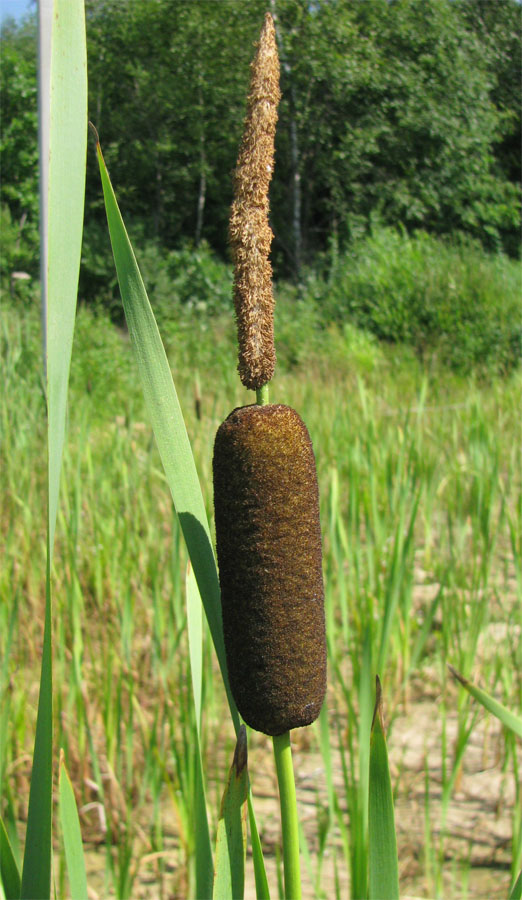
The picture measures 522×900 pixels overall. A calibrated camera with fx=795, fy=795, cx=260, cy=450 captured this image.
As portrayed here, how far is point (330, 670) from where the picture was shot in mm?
1784

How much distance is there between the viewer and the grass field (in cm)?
122

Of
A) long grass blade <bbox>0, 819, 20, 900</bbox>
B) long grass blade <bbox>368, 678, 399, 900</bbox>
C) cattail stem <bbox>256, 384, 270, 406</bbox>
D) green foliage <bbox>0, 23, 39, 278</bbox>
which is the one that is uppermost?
Result: green foliage <bbox>0, 23, 39, 278</bbox>

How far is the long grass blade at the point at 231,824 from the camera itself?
398 mm

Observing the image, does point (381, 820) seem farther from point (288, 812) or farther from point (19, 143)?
point (19, 143)

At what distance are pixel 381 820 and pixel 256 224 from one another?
30cm

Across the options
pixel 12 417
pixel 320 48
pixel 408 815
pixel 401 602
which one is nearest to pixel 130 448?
pixel 12 417

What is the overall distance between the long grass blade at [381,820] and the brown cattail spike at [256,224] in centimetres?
18

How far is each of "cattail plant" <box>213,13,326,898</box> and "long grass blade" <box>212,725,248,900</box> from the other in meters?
0.02

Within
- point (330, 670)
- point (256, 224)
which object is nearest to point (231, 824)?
point (256, 224)

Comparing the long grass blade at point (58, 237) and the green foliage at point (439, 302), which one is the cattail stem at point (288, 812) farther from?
the green foliage at point (439, 302)

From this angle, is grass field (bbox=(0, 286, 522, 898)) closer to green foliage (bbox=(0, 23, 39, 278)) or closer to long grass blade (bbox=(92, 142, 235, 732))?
long grass blade (bbox=(92, 142, 235, 732))

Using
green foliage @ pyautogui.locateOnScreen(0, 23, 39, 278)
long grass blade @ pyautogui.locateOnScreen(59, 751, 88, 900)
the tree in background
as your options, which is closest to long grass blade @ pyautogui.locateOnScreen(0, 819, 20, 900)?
long grass blade @ pyautogui.locateOnScreen(59, 751, 88, 900)

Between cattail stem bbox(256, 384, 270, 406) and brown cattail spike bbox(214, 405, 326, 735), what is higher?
cattail stem bbox(256, 384, 270, 406)

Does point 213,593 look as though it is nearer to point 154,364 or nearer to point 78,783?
point 154,364
